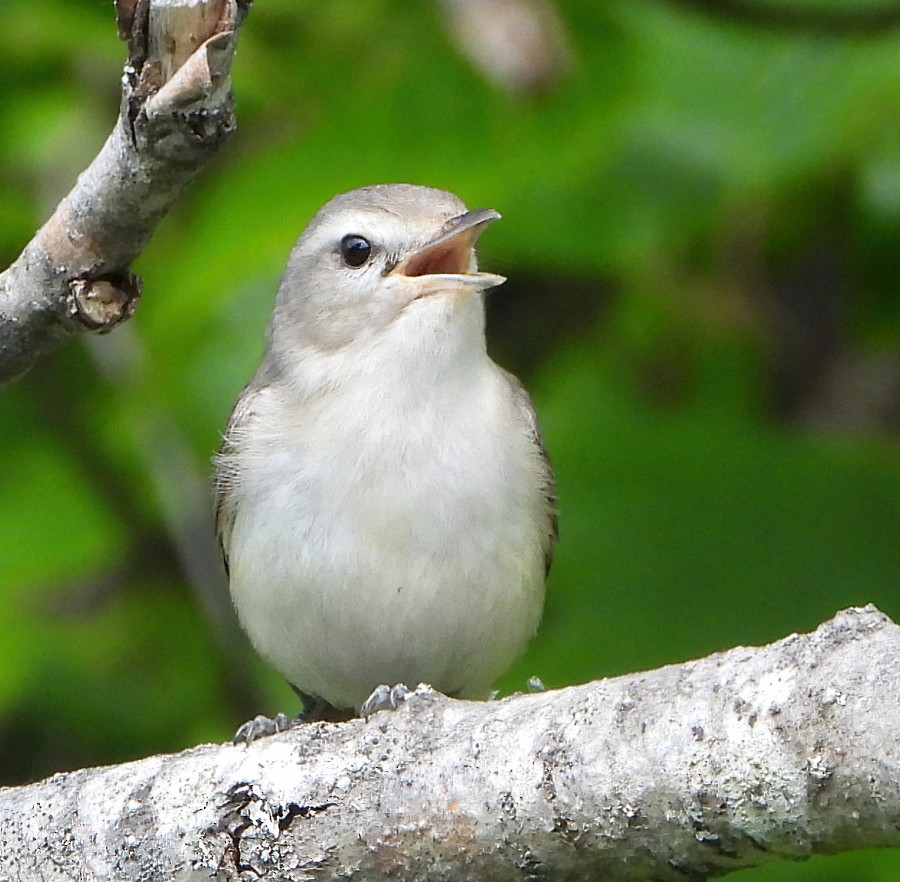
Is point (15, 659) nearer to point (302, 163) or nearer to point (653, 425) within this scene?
point (302, 163)

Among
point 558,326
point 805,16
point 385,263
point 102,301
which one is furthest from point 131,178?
point 558,326

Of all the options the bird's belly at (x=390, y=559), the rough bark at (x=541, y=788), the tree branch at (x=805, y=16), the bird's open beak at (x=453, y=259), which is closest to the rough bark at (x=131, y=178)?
the rough bark at (x=541, y=788)

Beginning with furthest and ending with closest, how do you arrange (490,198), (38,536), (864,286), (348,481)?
1. (864,286)
2. (38,536)
3. (490,198)
4. (348,481)

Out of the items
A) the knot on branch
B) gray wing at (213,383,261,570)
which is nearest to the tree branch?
gray wing at (213,383,261,570)

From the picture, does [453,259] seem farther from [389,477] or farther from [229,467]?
[229,467]

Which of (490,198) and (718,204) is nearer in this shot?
(490,198)

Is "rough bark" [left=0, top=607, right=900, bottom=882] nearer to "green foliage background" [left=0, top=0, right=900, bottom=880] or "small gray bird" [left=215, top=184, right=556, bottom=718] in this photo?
"small gray bird" [left=215, top=184, right=556, bottom=718]

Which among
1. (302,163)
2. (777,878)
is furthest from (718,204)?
(777,878)

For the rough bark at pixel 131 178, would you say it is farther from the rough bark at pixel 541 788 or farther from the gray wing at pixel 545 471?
the gray wing at pixel 545 471
